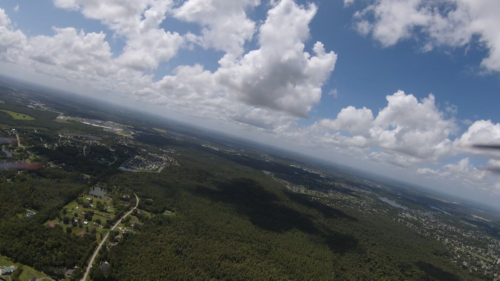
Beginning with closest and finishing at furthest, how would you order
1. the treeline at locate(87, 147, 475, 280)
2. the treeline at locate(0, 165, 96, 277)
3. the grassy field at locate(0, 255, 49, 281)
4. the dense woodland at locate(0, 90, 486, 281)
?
the grassy field at locate(0, 255, 49, 281), the treeline at locate(0, 165, 96, 277), the dense woodland at locate(0, 90, 486, 281), the treeline at locate(87, 147, 475, 280)

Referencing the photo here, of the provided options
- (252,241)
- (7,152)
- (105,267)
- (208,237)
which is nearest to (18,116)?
(7,152)

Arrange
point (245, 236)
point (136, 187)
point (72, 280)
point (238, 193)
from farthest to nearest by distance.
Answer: point (238, 193) → point (136, 187) → point (245, 236) → point (72, 280)

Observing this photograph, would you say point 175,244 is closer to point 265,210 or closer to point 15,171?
point 265,210

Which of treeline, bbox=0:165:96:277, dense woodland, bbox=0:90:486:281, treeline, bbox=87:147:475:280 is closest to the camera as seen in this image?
treeline, bbox=0:165:96:277

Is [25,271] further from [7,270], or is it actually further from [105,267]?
[105,267]

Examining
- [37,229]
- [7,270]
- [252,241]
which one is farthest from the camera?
[252,241]

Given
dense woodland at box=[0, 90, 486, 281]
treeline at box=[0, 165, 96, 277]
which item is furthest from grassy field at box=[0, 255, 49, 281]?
dense woodland at box=[0, 90, 486, 281]

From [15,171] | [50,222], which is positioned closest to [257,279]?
[50,222]

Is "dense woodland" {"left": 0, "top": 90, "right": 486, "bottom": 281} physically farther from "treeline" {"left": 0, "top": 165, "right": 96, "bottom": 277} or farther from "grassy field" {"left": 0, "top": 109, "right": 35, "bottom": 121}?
"grassy field" {"left": 0, "top": 109, "right": 35, "bottom": 121}

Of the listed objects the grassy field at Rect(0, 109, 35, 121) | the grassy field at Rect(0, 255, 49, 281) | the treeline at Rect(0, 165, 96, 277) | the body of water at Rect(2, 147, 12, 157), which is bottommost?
the grassy field at Rect(0, 255, 49, 281)

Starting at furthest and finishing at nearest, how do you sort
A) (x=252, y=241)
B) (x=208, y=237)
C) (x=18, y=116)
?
(x=18, y=116) < (x=252, y=241) < (x=208, y=237)

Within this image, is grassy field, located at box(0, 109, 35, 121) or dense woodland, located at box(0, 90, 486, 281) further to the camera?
grassy field, located at box(0, 109, 35, 121)
